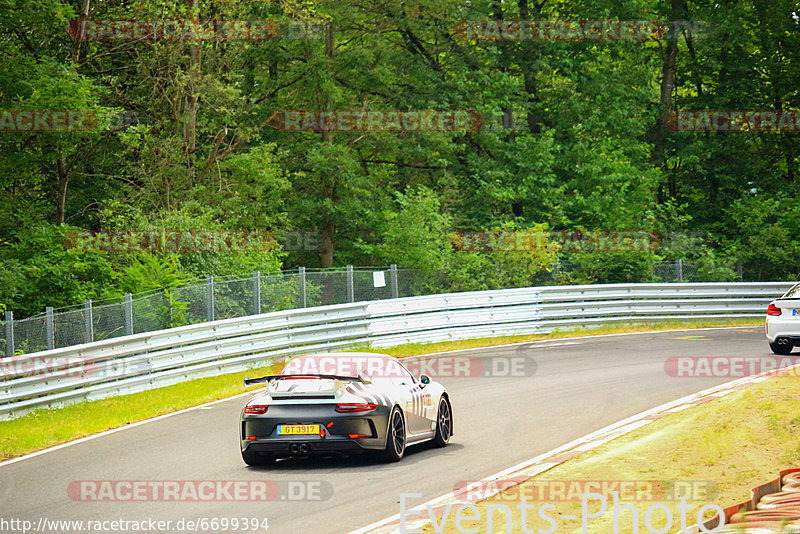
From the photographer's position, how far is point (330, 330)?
23672 mm

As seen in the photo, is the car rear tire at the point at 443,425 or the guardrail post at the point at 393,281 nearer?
the car rear tire at the point at 443,425

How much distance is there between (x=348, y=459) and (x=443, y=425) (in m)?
1.47

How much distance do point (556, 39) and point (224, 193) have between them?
629 inches

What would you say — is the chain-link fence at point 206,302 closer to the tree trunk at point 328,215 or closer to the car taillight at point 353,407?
the car taillight at point 353,407

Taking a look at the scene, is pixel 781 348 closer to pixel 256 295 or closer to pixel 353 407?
pixel 256 295

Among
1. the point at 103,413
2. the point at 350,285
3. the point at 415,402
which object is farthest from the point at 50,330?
the point at 350,285

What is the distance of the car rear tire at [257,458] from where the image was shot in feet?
38.2

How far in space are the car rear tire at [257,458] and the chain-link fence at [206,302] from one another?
25.0 feet

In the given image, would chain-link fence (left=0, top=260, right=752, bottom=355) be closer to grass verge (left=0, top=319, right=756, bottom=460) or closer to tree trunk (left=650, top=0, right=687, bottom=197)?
grass verge (left=0, top=319, right=756, bottom=460)

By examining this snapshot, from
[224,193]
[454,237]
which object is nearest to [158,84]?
[224,193]

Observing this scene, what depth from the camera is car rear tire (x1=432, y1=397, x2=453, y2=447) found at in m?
12.9

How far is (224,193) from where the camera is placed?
35344 millimetres

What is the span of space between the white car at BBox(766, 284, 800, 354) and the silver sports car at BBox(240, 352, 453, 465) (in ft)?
35.9

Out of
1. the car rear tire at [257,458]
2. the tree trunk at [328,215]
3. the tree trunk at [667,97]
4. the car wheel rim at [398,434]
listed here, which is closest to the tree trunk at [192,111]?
the tree trunk at [328,215]
